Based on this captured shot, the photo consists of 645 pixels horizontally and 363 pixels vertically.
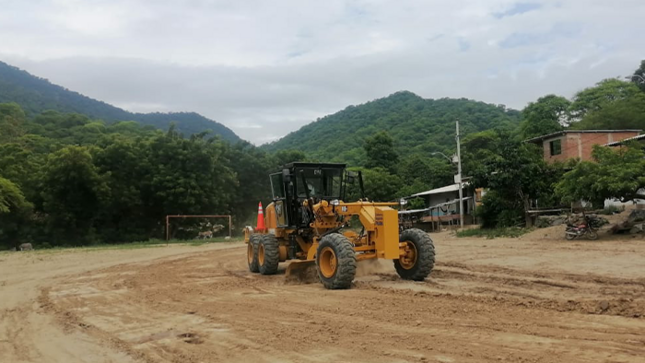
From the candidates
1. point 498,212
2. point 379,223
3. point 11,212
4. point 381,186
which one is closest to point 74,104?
point 381,186

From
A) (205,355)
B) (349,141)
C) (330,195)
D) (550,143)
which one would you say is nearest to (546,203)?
(550,143)

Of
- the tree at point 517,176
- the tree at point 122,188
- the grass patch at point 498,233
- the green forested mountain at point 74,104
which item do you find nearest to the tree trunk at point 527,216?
the tree at point 517,176

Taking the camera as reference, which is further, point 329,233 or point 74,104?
point 74,104

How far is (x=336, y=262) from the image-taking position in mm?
9203

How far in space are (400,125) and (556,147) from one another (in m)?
46.0

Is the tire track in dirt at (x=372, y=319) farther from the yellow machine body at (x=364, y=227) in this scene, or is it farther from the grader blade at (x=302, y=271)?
the yellow machine body at (x=364, y=227)

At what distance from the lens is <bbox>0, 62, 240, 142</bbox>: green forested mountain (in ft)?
334

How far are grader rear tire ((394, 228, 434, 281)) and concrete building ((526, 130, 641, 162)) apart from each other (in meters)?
26.2

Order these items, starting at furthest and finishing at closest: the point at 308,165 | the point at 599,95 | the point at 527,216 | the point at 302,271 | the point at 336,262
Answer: the point at 599,95 → the point at 527,216 → the point at 308,165 → the point at 302,271 → the point at 336,262

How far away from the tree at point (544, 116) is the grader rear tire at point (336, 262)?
47.5 m

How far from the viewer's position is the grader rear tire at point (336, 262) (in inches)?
354

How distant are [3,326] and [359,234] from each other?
607 cm

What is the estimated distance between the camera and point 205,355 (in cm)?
517

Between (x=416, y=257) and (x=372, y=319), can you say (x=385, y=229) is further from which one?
(x=372, y=319)
